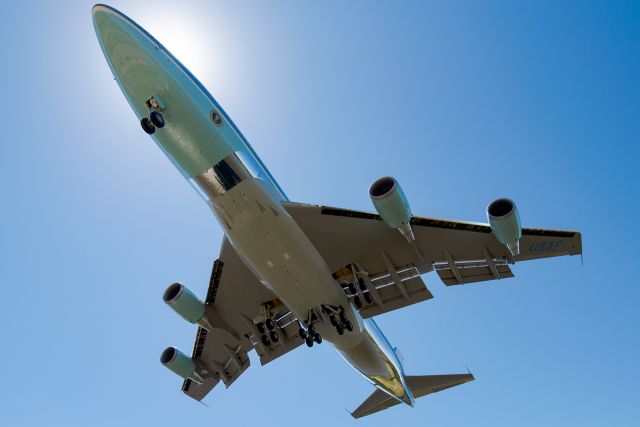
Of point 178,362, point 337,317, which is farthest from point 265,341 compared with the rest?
point 337,317

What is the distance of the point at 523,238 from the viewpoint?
17.1 meters

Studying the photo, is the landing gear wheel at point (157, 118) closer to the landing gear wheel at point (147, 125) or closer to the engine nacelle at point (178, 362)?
the landing gear wheel at point (147, 125)

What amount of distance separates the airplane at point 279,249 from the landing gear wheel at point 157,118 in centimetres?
3

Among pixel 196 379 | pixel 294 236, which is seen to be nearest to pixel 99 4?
pixel 294 236

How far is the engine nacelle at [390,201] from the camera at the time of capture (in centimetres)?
1582

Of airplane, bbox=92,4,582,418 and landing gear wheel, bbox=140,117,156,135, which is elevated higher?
landing gear wheel, bbox=140,117,156,135

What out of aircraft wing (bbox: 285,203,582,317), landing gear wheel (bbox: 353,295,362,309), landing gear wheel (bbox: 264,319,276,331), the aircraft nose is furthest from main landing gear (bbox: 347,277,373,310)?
the aircraft nose

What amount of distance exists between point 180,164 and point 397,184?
5822 mm

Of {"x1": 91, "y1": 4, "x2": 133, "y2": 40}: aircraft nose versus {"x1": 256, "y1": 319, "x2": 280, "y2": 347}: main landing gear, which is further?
{"x1": 256, "y1": 319, "x2": 280, "y2": 347}: main landing gear

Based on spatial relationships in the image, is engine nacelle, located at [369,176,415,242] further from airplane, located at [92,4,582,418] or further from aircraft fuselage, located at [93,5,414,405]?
aircraft fuselage, located at [93,5,414,405]

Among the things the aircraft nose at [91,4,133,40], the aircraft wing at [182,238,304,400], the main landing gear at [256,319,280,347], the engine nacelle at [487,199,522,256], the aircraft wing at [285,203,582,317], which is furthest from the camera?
the main landing gear at [256,319,280,347]

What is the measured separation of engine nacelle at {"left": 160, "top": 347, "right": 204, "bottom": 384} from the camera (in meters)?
22.0

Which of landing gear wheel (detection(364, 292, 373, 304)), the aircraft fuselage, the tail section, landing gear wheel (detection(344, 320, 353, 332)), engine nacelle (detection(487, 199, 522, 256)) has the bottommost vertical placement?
the tail section

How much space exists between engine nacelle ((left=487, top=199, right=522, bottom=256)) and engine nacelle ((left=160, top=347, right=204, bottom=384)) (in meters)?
12.8
